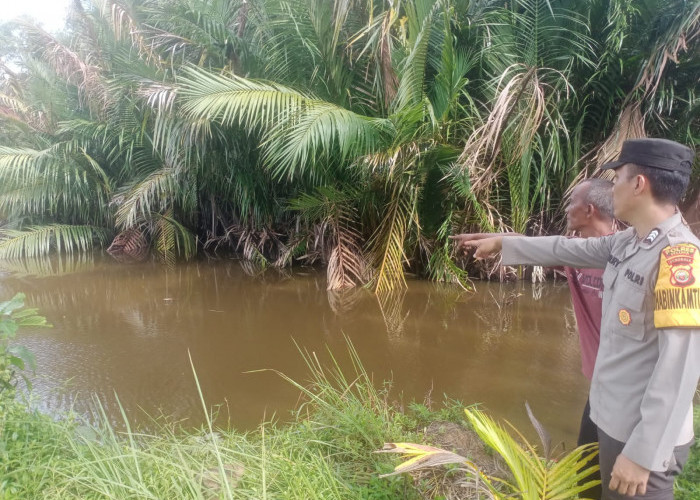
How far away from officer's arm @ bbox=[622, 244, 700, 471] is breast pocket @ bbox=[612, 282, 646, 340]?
78 millimetres

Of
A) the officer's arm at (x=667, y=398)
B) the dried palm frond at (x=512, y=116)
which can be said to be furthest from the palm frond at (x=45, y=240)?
the officer's arm at (x=667, y=398)

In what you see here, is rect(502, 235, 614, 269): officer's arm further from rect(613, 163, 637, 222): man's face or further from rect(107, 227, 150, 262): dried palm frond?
rect(107, 227, 150, 262): dried palm frond

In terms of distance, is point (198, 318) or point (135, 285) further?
point (135, 285)

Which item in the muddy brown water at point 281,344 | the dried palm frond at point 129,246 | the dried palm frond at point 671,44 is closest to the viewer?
the muddy brown water at point 281,344

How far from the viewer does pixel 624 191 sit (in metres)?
1.10

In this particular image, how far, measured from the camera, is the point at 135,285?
558 centimetres

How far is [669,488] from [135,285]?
5.67 m

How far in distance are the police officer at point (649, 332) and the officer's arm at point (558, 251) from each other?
0.05 meters

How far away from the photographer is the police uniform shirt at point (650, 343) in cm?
92

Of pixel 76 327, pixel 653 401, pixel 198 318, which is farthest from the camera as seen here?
pixel 198 318

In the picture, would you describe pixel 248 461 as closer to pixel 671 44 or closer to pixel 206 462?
pixel 206 462

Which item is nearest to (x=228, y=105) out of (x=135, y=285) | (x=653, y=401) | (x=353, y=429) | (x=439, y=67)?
(x=439, y=67)

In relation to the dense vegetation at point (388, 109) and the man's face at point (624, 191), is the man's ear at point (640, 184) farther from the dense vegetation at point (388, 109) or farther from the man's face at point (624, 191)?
the dense vegetation at point (388, 109)

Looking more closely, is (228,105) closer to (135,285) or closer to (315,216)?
(315,216)
